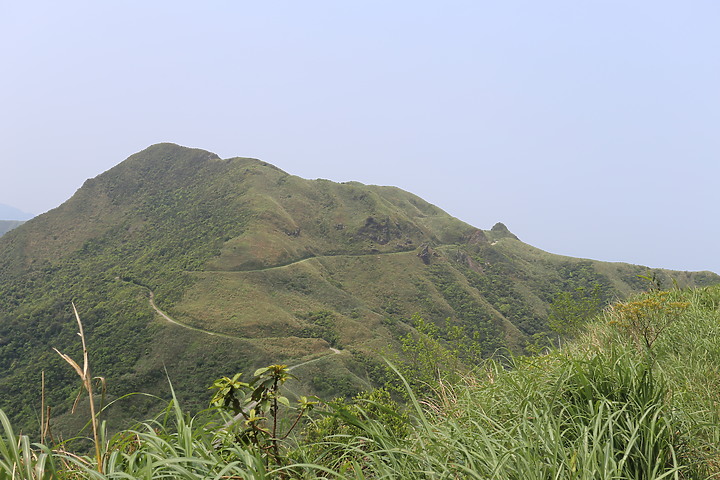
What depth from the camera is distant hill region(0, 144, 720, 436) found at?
50000 mm

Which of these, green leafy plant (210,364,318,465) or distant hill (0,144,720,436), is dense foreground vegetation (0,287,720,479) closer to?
green leafy plant (210,364,318,465)

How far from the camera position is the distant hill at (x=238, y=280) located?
5000cm

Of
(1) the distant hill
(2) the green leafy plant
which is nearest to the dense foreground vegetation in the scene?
(2) the green leafy plant

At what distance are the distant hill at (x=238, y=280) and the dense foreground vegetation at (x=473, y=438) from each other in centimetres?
2790

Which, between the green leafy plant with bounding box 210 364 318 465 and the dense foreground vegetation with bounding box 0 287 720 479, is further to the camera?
the green leafy plant with bounding box 210 364 318 465

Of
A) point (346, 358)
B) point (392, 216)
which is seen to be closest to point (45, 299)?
point (346, 358)

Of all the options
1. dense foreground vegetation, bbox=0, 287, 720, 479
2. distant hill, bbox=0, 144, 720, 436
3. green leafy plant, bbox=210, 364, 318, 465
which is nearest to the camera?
dense foreground vegetation, bbox=0, 287, 720, 479

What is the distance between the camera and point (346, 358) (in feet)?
168

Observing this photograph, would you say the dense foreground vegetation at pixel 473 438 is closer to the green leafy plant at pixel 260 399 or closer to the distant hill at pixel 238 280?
the green leafy plant at pixel 260 399

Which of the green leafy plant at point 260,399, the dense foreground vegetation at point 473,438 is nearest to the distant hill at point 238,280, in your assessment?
the dense foreground vegetation at point 473,438

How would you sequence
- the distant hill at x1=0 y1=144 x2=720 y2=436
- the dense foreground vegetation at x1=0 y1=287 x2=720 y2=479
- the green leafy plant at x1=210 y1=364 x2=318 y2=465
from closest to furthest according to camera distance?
the dense foreground vegetation at x1=0 y1=287 x2=720 y2=479 < the green leafy plant at x1=210 y1=364 x2=318 y2=465 < the distant hill at x1=0 y1=144 x2=720 y2=436

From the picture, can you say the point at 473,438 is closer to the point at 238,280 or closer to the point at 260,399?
the point at 260,399

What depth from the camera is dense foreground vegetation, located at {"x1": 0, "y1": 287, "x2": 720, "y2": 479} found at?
1.96 metres

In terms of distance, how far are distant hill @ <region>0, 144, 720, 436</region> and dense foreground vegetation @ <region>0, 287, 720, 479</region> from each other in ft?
91.5
